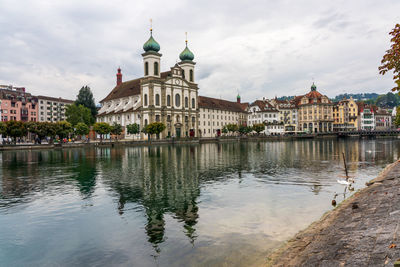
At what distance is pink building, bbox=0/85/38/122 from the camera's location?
390 ft

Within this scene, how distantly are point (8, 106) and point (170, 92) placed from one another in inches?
2536

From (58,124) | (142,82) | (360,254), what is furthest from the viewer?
(142,82)

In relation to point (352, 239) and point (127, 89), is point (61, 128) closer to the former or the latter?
point (127, 89)

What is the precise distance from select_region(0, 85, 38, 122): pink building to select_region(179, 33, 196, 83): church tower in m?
66.6

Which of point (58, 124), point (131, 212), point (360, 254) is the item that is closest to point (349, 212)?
point (360, 254)

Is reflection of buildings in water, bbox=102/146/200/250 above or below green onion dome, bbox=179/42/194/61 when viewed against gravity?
below

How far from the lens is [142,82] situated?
102250 millimetres

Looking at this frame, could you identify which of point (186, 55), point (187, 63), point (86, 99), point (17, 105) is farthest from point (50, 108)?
point (186, 55)

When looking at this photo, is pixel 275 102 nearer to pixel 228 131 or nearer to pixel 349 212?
pixel 228 131

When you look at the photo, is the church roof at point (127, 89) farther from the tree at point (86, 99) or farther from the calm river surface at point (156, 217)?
the calm river surface at point (156, 217)

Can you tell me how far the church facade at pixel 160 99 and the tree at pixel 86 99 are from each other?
783 cm

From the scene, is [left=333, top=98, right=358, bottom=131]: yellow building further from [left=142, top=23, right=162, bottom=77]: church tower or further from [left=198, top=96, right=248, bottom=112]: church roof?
[left=142, top=23, right=162, bottom=77]: church tower

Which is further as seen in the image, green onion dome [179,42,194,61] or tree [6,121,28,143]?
green onion dome [179,42,194,61]

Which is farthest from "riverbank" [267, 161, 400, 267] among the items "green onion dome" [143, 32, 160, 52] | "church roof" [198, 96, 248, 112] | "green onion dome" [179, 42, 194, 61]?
"church roof" [198, 96, 248, 112]
